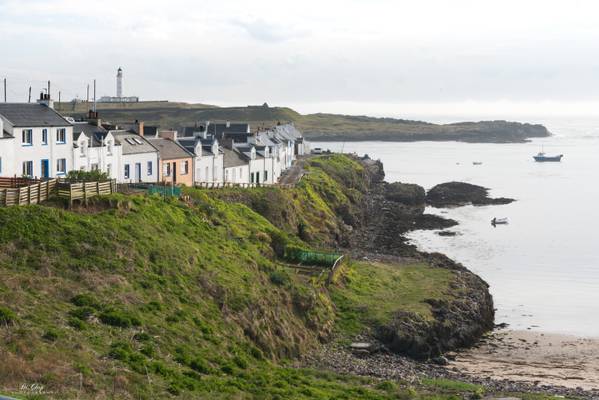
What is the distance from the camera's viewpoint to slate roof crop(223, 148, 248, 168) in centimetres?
7819

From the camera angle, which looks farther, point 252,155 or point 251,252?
point 252,155

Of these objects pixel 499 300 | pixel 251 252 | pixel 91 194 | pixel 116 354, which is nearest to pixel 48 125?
pixel 91 194

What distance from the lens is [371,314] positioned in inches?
1766

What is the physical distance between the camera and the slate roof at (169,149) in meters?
66.9

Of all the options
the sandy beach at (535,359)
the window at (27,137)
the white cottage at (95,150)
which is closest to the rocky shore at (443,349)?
the sandy beach at (535,359)

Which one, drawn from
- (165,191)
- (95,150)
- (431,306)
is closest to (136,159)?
(95,150)

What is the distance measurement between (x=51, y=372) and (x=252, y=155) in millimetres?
61630

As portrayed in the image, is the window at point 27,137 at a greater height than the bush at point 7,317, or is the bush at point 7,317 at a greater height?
the window at point 27,137

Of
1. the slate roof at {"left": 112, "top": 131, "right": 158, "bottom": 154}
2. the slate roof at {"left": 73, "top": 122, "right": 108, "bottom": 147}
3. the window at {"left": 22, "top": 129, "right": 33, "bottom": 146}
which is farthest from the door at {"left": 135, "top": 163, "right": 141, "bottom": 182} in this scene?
the window at {"left": 22, "top": 129, "right": 33, "bottom": 146}

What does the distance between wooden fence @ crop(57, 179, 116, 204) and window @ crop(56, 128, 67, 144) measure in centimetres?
1068

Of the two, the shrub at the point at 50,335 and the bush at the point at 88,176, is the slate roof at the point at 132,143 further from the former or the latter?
the shrub at the point at 50,335

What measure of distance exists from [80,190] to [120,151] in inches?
832

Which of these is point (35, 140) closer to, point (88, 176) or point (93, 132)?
point (88, 176)

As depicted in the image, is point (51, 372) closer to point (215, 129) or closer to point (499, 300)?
point (499, 300)
